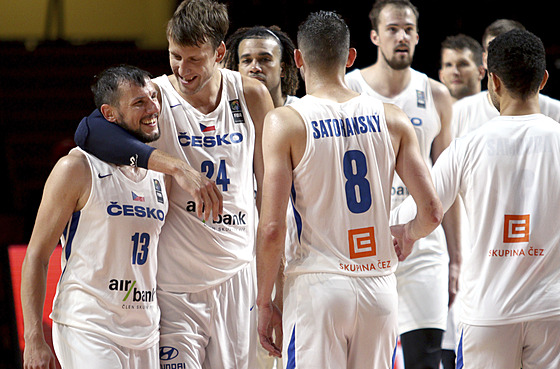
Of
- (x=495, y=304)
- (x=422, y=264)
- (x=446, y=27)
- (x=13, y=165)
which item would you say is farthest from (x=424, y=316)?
(x=13, y=165)

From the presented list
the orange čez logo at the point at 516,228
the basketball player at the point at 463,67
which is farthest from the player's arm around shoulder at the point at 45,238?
the basketball player at the point at 463,67

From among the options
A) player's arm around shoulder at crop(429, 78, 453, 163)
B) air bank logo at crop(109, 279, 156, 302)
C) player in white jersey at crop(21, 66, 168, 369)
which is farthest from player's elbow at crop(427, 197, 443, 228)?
player's arm around shoulder at crop(429, 78, 453, 163)

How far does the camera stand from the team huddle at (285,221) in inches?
137

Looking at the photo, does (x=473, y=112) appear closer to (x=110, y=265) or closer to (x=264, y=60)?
(x=264, y=60)

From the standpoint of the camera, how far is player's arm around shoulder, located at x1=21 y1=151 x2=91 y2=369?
3469 mm

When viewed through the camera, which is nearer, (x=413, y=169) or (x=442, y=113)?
(x=413, y=169)

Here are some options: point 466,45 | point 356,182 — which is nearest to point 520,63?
point 356,182

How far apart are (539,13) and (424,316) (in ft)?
23.1

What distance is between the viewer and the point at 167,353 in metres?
3.74

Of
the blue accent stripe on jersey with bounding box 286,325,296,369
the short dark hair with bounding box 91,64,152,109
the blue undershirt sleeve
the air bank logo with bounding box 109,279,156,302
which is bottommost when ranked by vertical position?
the blue accent stripe on jersey with bounding box 286,325,296,369

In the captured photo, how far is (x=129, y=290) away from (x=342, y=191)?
1102 mm

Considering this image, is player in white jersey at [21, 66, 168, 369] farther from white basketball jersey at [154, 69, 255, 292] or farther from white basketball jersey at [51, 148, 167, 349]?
white basketball jersey at [154, 69, 255, 292]

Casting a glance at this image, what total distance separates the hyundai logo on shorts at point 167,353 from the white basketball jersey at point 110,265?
13 centimetres

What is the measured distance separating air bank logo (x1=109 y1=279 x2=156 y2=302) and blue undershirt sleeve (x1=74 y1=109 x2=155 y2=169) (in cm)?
55
